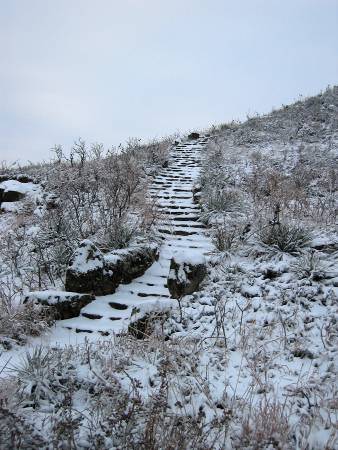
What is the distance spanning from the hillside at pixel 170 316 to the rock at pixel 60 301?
0.7 inches

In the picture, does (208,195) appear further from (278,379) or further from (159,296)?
(278,379)

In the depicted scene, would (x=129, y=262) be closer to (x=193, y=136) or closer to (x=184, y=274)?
(x=184, y=274)

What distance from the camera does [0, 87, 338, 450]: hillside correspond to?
282 centimetres

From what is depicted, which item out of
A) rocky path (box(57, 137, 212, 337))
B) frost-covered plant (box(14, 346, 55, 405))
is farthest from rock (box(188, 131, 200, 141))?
frost-covered plant (box(14, 346, 55, 405))

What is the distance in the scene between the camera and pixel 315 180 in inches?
423

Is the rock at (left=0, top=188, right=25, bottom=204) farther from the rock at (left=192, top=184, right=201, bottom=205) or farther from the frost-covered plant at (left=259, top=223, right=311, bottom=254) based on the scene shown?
the frost-covered plant at (left=259, top=223, right=311, bottom=254)

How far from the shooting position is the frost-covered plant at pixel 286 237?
5926 mm

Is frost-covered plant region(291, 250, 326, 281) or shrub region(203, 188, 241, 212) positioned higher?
shrub region(203, 188, 241, 212)

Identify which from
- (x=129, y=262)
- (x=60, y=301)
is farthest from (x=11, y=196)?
(x=60, y=301)

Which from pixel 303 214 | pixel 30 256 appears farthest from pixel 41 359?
pixel 303 214

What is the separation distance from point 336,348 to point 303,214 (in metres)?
4.16

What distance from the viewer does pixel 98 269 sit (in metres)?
5.71

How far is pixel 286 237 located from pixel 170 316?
8.65 ft

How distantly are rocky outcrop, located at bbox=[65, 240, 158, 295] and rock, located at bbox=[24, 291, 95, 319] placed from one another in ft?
1.30
